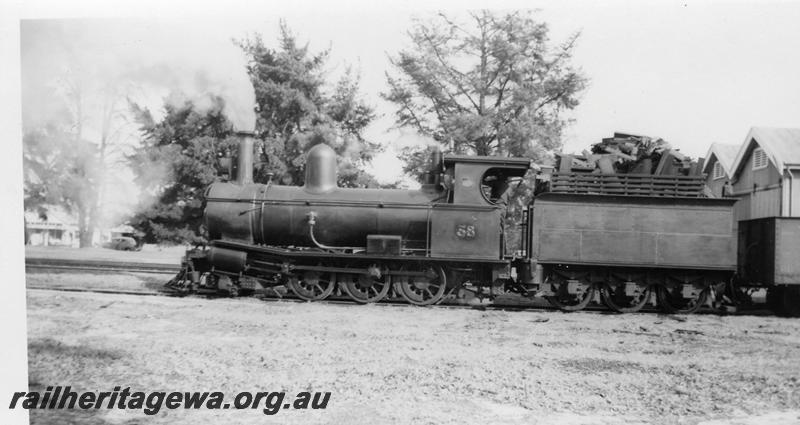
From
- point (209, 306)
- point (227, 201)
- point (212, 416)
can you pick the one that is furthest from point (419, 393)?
point (227, 201)

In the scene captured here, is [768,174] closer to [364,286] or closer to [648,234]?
[648,234]

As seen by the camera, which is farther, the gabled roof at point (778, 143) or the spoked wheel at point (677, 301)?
the spoked wheel at point (677, 301)

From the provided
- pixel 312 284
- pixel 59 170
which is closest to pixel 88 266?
pixel 59 170

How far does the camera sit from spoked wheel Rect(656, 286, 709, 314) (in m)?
9.55

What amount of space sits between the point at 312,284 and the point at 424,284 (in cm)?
182

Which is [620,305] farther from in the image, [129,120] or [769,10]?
[129,120]

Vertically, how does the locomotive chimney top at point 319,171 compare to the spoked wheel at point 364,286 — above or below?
above

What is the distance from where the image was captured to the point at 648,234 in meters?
9.26

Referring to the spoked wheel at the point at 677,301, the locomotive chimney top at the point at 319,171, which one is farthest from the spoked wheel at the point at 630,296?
the locomotive chimney top at the point at 319,171

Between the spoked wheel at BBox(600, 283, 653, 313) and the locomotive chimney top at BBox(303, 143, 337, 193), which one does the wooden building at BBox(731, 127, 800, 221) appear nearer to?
the spoked wheel at BBox(600, 283, 653, 313)

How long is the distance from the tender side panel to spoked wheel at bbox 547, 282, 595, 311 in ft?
1.68

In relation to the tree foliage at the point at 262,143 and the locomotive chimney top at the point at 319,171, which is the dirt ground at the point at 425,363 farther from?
the tree foliage at the point at 262,143

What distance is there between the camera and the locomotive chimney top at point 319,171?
32.8 feet

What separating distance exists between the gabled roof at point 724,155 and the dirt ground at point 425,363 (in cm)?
259
